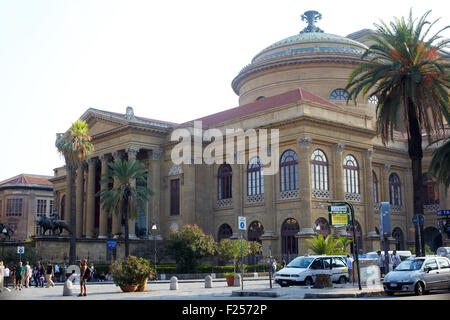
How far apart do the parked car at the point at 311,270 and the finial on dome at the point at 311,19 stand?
48747mm

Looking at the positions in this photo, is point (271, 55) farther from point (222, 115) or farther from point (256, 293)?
point (256, 293)

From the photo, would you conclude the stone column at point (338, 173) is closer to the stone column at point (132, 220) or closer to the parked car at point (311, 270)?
the stone column at point (132, 220)

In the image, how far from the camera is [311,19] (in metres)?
72.2

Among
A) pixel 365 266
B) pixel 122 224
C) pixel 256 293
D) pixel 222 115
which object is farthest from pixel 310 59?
pixel 256 293

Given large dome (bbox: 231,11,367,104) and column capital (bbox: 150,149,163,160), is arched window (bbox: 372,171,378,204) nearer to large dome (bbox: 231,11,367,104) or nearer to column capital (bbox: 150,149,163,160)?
large dome (bbox: 231,11,367,104)

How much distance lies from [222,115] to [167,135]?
6.04 metres

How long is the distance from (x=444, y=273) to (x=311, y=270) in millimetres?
6805

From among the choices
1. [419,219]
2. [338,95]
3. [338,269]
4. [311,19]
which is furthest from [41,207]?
[419,219]

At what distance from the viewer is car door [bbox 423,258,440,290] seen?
71.4 feet

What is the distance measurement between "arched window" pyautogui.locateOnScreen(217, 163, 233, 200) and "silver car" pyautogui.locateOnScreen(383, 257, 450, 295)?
3114 cm

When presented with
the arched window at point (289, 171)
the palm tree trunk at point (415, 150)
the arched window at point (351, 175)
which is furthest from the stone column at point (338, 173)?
the palm tree trunk at point (415, 150)

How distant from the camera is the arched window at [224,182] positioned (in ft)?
175

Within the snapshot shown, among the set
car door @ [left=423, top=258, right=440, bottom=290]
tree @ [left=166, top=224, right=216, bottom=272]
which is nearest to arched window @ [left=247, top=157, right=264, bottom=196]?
tree @ [left=166, top=224, right=216, bottom=272]

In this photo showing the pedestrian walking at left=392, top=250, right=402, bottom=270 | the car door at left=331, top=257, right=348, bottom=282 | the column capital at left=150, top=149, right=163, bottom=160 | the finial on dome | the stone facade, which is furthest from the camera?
the finial on dome
